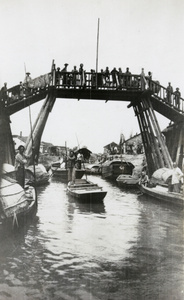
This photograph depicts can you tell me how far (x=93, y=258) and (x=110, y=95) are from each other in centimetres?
1076

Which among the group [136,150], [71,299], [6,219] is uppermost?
[136,150]

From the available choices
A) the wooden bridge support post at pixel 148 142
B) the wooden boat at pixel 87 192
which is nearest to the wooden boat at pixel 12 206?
the wooden boat at pixel 87 192

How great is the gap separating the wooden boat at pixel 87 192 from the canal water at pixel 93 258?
6.82 ft

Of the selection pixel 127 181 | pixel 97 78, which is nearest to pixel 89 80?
pixel 97 78

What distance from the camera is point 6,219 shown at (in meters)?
7.67

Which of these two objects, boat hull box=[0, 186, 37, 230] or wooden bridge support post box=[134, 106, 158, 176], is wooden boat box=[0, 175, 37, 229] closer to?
boat hull box=[0, 186, 37, 230]

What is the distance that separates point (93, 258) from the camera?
6988 mm

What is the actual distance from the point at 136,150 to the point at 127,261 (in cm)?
2631

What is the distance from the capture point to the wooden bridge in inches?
582

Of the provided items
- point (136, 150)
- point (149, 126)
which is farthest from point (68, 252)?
point (136, 150)

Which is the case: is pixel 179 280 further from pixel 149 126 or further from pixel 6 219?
pixel 149 126

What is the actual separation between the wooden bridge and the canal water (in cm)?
529

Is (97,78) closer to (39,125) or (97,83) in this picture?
(97,83)

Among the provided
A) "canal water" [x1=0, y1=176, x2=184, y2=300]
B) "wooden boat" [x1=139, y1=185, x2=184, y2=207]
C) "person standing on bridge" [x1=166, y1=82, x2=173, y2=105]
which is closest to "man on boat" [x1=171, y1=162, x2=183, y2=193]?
"wooden boat" [x1=139, y1=185, x2=184, y2=207]
